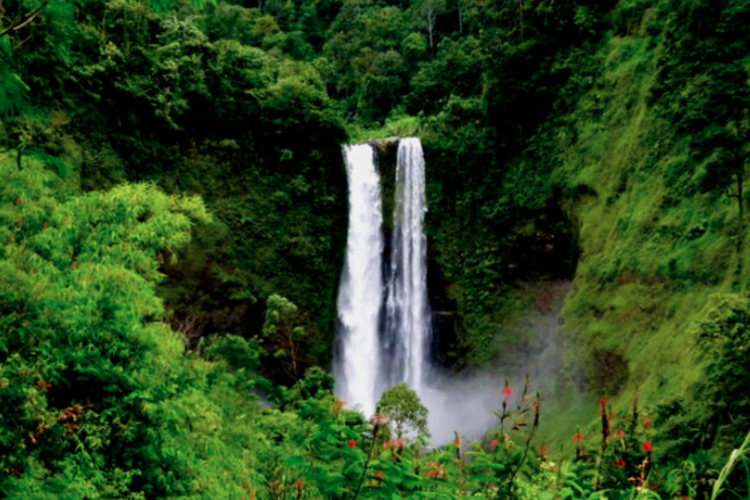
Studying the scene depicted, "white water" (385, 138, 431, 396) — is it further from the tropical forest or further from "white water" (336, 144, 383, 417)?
"white water" (336, 144, 383, 417)

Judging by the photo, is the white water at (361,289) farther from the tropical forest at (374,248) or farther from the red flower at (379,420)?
the red flower at (379,420)

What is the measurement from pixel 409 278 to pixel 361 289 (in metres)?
1.70

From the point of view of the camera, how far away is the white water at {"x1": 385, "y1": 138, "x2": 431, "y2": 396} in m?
19.0

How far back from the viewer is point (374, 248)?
65.6 ft

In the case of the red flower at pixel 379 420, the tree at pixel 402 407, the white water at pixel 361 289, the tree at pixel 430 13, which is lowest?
the red flower at pixel 379 420

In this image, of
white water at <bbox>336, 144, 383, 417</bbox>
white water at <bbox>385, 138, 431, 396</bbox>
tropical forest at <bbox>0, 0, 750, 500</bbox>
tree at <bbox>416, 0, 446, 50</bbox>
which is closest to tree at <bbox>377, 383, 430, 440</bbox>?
tropical forest at <bbox>0, 0, 750, 500</bbox>

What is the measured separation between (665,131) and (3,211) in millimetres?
13846

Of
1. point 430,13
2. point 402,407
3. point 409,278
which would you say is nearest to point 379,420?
point 402,407

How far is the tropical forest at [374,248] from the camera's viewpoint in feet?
13.4

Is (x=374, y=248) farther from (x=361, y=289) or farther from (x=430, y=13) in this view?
(x=430, y=13)

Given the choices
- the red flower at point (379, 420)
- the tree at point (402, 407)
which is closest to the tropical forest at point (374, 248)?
the tree at point (402, 407)

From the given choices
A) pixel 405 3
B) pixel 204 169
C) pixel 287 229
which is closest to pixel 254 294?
pixel 287 229

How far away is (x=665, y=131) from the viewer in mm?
13750

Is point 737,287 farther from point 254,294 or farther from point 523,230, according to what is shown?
point 254,294
